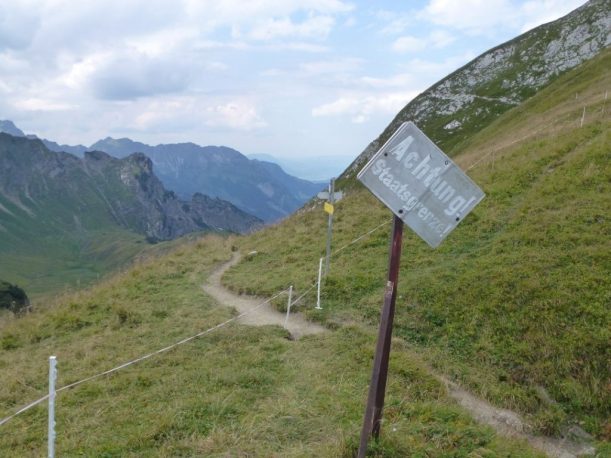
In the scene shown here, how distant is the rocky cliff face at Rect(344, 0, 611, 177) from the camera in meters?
69.0

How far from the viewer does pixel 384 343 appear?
17.8ft

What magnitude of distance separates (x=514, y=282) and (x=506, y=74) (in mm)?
77763

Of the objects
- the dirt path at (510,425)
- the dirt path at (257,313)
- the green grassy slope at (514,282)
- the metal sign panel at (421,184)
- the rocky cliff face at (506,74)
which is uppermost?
the rocky cliff face at (506,74)

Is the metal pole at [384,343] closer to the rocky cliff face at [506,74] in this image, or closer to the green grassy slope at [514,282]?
the green grassy slope at [514,282]

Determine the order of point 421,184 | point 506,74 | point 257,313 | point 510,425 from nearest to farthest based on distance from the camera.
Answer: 1. point 421,184
2. point 510,425
3. point 257,313
4. point 506,74

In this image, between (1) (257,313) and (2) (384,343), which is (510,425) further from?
(1) (257,313)

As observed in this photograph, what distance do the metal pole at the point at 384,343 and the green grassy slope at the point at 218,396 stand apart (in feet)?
1.66

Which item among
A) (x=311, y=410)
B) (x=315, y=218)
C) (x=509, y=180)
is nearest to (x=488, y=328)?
(x=311, y=410)

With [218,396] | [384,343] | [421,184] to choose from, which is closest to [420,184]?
[421,184]

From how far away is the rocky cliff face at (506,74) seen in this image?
226 feet

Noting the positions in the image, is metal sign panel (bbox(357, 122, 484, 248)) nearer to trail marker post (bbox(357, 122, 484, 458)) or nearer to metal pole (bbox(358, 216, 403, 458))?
trail marker post (bbox(357, 122, 484, 458))

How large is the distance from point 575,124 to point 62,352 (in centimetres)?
2395

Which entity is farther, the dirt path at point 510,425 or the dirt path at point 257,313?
the dirt path at point 257,313

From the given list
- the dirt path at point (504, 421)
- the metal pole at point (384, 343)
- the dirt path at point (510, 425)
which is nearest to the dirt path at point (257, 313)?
the dirt path at point (504, 421)
